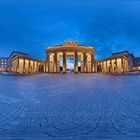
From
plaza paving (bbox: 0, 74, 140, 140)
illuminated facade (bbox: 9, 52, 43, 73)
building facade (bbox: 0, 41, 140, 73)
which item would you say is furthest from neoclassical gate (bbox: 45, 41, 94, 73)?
plaza paving (bbox: 0, 74, 140, 140)

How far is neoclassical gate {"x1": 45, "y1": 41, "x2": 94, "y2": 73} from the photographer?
48822mm

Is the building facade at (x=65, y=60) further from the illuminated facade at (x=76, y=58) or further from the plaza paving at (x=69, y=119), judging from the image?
the plaza paving at (x=69, y=119)

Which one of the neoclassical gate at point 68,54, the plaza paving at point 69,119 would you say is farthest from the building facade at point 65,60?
the plaza paving at point 69,119

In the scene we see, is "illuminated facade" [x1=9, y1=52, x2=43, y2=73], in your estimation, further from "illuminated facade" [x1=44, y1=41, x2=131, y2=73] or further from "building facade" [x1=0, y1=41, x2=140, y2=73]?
"illuminated facade" [x1=44, y1=41, x2=131, y2=73]

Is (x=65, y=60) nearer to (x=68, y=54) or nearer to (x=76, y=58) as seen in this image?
(x=68, y=54)

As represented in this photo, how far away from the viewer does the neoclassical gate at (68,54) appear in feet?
160

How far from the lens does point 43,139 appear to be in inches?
146

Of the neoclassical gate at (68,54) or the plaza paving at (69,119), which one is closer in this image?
the plaza paving at (69,119)

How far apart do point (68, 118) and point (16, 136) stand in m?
1.62

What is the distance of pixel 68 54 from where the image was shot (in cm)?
5166

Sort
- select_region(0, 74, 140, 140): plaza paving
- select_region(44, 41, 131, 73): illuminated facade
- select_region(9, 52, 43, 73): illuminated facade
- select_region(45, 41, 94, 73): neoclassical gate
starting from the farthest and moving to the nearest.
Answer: select_region(9, 52, 43, 73): illuminated facade → select_region(44, 41, 131, 73): illuminated facade → select_region(45, 41, 94, 73): neoclassical gate → select_region(0, 74, 140, 140): plaza paving

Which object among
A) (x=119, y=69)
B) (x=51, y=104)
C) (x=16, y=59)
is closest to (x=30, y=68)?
(x=16, y=59)

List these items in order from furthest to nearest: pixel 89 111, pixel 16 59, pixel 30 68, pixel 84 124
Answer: pixel 30 68
pixel 16 59
pixel 89 111
pixel 84 124

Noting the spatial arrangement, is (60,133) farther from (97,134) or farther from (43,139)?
(97,134)
